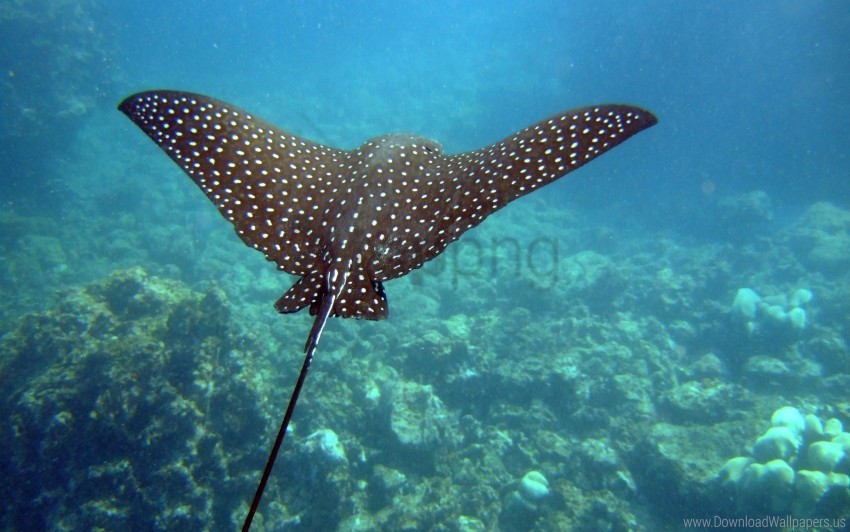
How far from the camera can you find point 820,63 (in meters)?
35.0

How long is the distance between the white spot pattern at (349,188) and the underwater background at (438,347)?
4.38 meters

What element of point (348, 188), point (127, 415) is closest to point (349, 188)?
point (348, 188)

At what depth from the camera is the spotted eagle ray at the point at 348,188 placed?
11.9 feet

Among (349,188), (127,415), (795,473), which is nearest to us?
(349,188)

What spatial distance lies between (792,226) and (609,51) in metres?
26.3

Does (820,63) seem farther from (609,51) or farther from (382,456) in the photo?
(382,456)

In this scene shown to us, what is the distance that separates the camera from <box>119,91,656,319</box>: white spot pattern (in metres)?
3.62

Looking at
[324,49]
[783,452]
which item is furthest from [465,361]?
[324,49]

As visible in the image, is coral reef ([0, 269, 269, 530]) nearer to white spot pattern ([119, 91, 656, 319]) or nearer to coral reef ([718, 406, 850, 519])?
white spot pattern ([119, 91, 656, 319])

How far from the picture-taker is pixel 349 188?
166 inches

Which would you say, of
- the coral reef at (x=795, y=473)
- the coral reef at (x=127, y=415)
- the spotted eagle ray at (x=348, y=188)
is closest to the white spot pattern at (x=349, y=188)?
the spotted eagle ray at (x=348, y=188)

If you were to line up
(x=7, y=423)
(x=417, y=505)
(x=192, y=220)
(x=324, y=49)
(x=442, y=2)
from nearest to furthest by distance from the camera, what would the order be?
(x=7, y=423)
(x=417, y=505)
(x=192, y=220)
(x=324, y=49)
(x=442, y=2)

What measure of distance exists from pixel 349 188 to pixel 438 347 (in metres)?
6.96

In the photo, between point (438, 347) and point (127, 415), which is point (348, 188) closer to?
point (127, 415)
